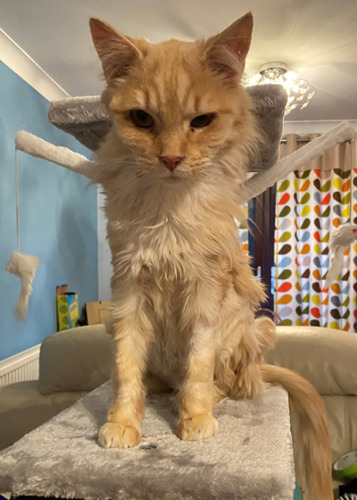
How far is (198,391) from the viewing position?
0.78 m

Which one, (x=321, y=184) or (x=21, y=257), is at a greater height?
(x=321, y=184)

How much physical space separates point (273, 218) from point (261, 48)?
1.84 metres

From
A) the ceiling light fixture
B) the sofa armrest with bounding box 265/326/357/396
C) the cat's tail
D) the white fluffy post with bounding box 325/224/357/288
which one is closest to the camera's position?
the cat's tail

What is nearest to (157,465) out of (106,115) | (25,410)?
(106,115)

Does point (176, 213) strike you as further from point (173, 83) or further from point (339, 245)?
point (339, 245)

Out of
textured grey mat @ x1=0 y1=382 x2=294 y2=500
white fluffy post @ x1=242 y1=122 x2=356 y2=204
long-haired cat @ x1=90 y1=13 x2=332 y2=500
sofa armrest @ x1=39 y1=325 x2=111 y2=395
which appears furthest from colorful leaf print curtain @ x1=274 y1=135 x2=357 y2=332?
textured grey mat @ x1=0 y1=382 x2=294 y2=500


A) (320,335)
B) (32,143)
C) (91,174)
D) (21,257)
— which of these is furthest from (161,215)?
(320,335)

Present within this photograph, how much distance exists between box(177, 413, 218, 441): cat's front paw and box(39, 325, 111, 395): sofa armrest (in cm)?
100

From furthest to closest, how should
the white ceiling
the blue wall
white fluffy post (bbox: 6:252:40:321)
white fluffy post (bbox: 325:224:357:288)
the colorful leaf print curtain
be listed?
the colorful leaf print curtain < the blue wall < the white ceiling < white fluffy post (bbox: 325:224:357:288) < white fluffy post (bbox: 6:252:40:321)

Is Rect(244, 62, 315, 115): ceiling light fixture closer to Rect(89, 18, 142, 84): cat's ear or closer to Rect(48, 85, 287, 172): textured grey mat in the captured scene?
Rect(48, 85, 287, 172): textured grey mat

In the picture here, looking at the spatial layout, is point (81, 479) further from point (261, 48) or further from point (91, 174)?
point (261, 48)

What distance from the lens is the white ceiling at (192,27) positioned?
2051 mm

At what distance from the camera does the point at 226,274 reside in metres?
0.85

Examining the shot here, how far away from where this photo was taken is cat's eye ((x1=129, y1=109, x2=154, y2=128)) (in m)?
0.73
